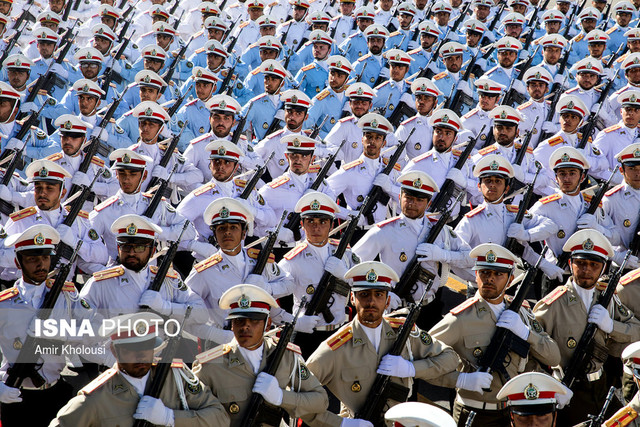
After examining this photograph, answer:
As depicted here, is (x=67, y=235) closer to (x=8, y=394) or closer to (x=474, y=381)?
(x=8, y=394)

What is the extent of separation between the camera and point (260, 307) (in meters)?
6.82

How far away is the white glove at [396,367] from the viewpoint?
692 cm

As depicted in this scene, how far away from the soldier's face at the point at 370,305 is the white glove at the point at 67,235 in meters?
3.89

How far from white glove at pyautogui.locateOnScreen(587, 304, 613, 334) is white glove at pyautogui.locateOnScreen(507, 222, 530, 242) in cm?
252

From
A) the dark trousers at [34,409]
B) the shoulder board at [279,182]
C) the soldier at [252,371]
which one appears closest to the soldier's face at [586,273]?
the soldier at [252,371]

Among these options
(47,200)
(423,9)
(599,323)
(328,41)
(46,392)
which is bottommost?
(46,392)

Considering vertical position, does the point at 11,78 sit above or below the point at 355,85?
below

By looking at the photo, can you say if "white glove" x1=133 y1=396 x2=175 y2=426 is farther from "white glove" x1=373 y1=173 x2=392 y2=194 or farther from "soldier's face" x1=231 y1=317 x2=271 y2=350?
"white glove" x1=373 y1=173 x2=392 y2=194

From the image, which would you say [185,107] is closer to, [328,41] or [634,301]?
[328,41]

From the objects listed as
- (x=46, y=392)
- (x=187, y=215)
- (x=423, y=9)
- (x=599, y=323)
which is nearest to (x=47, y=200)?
(x=187, y=215)

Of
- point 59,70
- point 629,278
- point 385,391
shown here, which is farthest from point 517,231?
point 59,70

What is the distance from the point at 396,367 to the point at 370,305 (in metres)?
0.59

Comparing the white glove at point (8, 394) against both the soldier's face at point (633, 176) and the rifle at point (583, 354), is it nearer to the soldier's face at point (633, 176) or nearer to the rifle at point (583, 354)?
the rifle at point (583, 354)

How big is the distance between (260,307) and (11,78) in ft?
32.9
